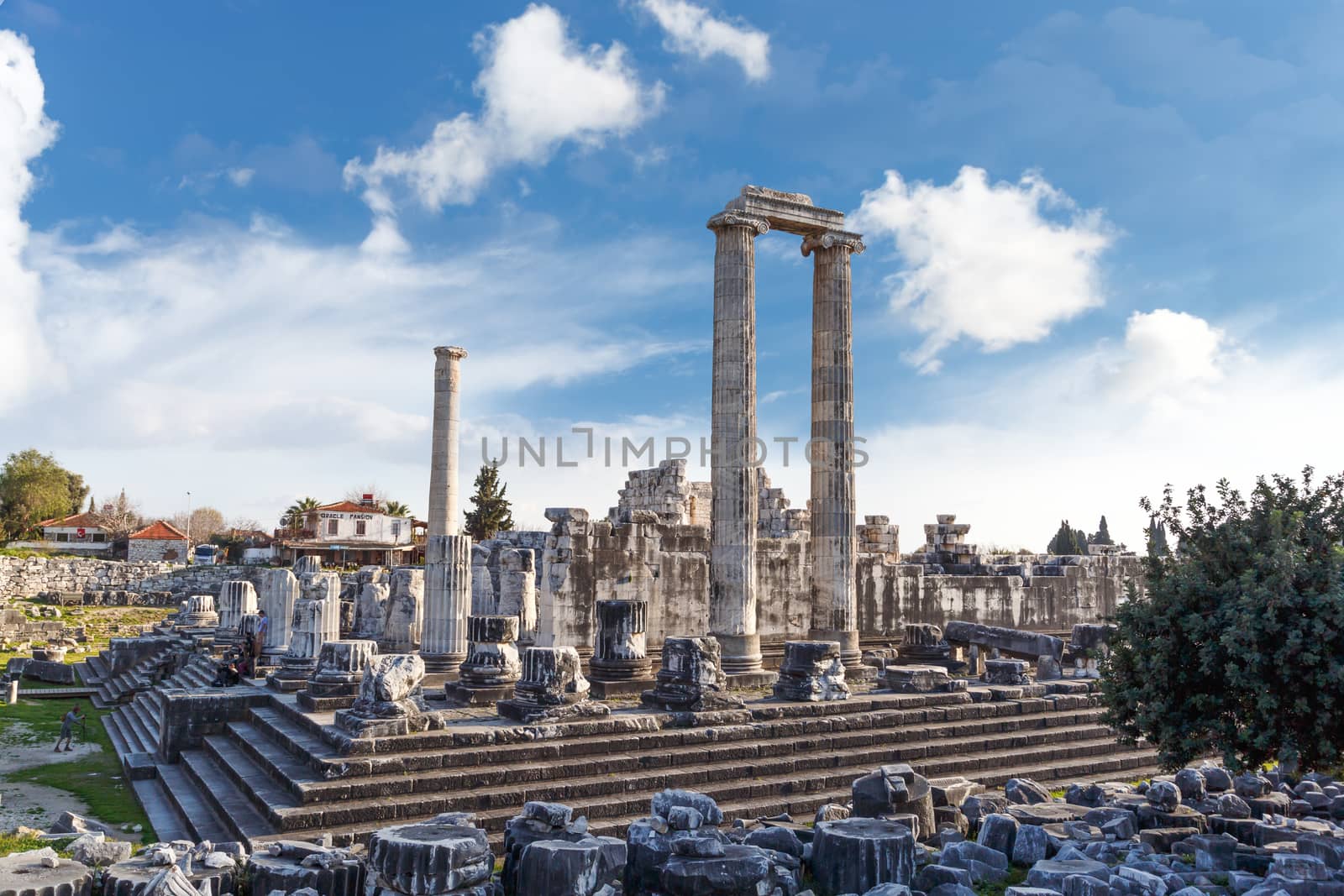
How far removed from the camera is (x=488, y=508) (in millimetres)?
52031

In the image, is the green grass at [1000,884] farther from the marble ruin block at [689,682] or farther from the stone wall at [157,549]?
the stone wall at [157,549]

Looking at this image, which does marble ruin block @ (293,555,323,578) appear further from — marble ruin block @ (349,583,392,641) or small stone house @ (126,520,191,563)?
small stone house @ (126,520,191,563)

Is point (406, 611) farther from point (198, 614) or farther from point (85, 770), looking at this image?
point (198, 614)

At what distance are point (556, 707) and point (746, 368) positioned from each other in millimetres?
7285

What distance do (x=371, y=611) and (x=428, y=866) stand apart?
1444 cm

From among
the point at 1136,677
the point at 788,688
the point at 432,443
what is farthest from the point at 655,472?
the point at 1136,677

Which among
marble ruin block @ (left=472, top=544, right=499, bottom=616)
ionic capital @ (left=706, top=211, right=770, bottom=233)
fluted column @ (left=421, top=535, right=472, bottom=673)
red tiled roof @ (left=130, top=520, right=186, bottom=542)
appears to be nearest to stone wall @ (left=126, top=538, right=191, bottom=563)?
red tiled roof @ (left=130, top=520, right=186, bottom=542)

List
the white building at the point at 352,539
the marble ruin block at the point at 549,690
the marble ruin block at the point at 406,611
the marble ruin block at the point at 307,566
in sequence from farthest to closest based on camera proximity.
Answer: the white building at the point at 352,539 → the marble ruin block at the point at 406,611 → the marble ruin block at the point at 307,566 → the marble ruin block at the point at 549,690

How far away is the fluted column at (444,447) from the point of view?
1975 centimetres

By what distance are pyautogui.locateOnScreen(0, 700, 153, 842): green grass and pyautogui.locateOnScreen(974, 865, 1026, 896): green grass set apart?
8132 millimetres

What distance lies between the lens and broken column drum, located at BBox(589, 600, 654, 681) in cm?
1324

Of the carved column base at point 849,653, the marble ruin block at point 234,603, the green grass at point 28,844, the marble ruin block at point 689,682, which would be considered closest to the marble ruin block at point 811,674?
the marble ruin block at point 689,682

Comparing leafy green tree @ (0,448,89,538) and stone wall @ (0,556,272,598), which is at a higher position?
leafy green tree @ (0,448,89,538)

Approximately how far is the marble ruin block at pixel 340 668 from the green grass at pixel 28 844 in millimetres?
3873
